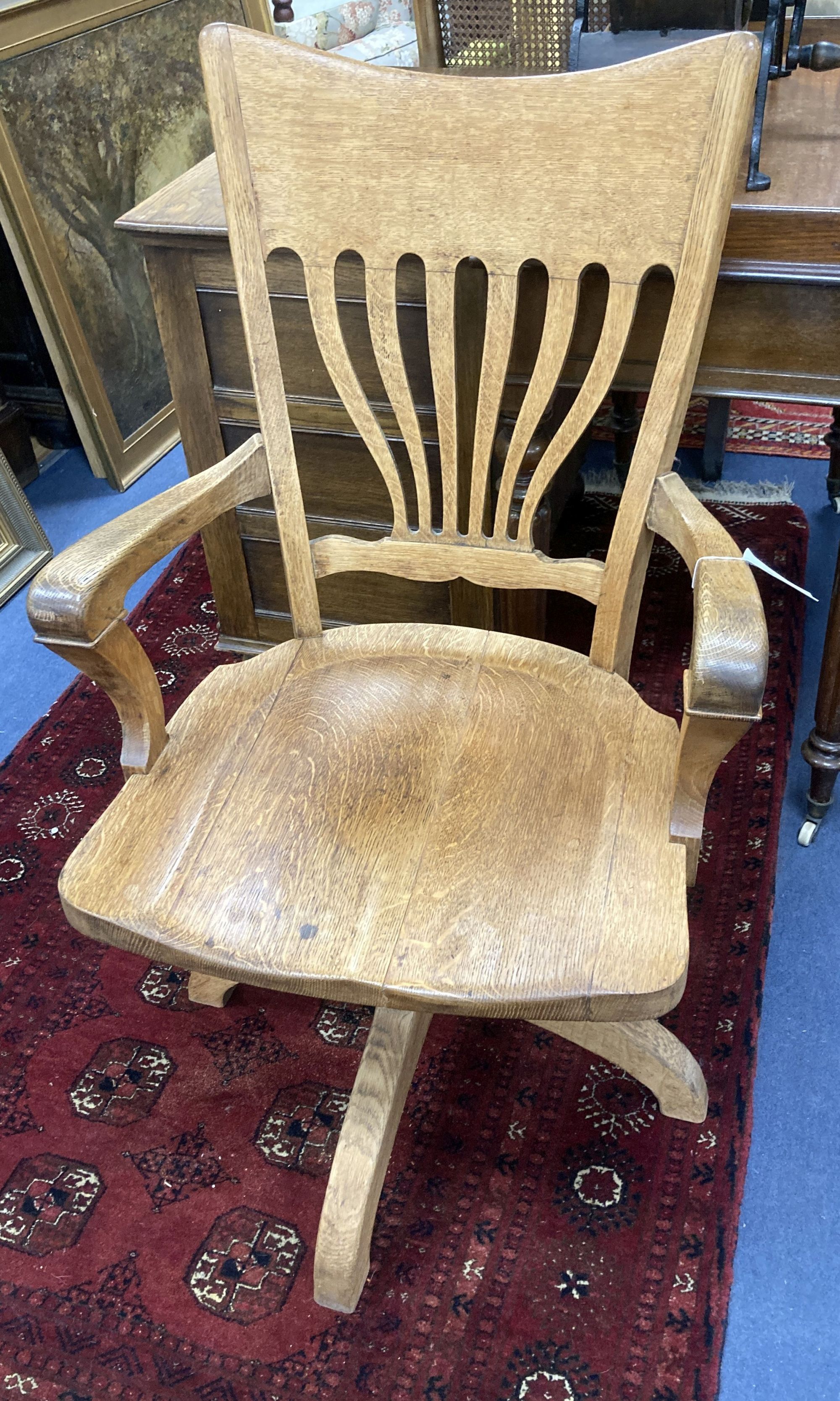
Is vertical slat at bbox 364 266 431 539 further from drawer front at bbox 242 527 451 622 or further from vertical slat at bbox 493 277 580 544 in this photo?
drawer front at bbox 242 527 451 622

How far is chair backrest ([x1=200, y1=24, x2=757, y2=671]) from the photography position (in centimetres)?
103

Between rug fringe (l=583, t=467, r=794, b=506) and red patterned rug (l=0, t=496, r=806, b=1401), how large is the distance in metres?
0.88

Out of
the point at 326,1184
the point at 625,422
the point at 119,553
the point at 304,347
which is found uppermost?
the point at 119,553

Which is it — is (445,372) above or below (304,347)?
above

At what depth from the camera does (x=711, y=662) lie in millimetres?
875

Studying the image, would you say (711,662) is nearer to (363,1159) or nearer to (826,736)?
(363,1159)

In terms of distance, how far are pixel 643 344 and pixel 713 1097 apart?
0.94 metres

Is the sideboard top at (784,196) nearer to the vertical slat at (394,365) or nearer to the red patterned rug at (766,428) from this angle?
the vertical slat at (394,365)

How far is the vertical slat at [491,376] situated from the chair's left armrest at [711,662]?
0.23 metres

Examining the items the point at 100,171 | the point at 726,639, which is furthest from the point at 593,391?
the point at 100,171

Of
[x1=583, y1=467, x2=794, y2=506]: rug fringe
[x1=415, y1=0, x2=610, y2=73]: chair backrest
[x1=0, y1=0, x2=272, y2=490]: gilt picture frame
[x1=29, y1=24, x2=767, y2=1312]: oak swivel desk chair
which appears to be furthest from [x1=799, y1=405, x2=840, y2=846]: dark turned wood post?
[x1=0, y1=0, x2=272, y2=490]: gilt picture frame

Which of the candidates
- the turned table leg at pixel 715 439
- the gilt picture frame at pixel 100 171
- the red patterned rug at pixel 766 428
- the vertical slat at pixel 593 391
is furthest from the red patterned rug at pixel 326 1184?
the gilt picture frame at pixel 100 171

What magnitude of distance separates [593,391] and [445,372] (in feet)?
0.53

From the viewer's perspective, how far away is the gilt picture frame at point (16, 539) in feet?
7.54
